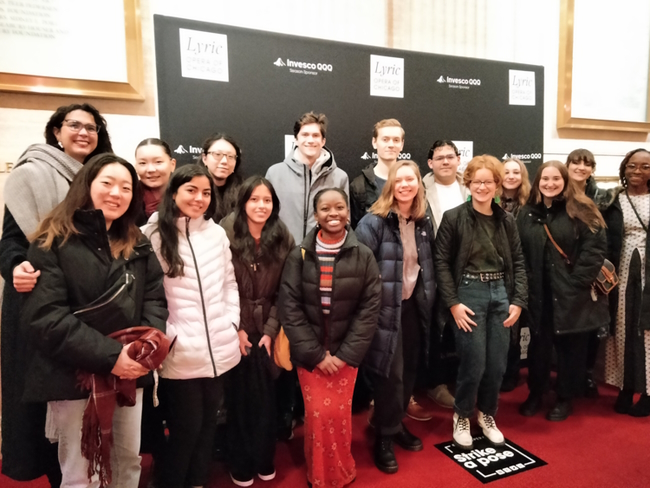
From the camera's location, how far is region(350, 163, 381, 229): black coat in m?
2.95

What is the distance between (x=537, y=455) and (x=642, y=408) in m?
1.04

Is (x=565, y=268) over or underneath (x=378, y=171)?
underneath

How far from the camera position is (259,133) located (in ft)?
10.2

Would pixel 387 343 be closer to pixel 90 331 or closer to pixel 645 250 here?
pixel 90 331

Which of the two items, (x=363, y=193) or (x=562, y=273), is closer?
(x=562, y=273)

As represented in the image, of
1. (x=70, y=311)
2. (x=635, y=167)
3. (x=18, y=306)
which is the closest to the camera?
(x=70, y=311)

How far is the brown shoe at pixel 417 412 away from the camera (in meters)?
3.01

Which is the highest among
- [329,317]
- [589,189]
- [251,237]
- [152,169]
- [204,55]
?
[204,55]

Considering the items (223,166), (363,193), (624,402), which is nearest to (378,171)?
(363,193)

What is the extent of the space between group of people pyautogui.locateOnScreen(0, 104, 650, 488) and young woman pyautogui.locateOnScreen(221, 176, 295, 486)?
10 millimetres

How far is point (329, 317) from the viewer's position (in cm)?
215

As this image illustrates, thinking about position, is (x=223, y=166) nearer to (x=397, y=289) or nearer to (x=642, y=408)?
(x=397, y=289)

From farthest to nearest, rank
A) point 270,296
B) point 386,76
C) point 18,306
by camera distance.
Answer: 1. point 386,76
2. point 270,296
3. point 18,306

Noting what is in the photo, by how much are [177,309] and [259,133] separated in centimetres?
159
